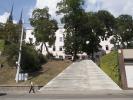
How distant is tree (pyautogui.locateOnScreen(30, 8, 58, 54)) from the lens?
7112cm

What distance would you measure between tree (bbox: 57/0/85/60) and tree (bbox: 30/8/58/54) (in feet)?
19.4

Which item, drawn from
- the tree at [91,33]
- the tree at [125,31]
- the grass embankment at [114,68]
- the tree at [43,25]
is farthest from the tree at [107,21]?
the grass embankment at [114,68]

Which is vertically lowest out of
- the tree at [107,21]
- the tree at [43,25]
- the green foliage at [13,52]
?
the green foliage at [13,52]

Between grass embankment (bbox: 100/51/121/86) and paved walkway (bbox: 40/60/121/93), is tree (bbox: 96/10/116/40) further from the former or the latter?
paved walkway (bbox: 40/60/121/93)

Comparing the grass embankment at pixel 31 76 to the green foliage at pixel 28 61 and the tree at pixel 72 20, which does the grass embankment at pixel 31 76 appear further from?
the tree at pixel 72 20

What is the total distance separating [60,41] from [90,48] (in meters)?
25.7

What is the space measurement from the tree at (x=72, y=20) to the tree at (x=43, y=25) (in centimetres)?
591

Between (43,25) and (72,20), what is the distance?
10307 mm

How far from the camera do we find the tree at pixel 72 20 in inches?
3049

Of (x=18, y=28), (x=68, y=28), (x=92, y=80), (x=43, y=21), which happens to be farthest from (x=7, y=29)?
(x=92, y=80)

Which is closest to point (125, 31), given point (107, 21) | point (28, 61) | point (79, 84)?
point (107, 21)

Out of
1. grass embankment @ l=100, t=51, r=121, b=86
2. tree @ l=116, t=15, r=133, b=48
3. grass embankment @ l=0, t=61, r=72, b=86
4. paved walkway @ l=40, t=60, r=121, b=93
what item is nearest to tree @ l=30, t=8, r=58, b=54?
grass embankment @ l=0, t=61, r=72, b=86

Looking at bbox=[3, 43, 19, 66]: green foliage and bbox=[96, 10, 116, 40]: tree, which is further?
bbox=[96, 10, 116, 40]: tree

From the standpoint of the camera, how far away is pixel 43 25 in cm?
7075
